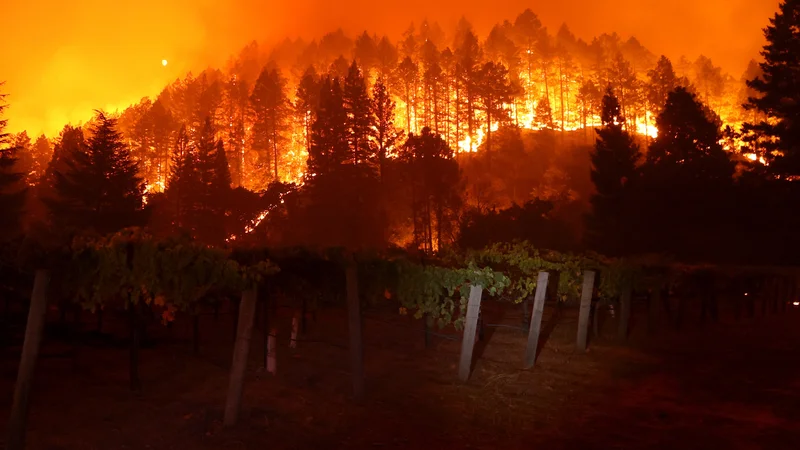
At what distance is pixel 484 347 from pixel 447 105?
240 ft

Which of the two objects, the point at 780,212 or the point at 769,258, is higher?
the point at 780,212

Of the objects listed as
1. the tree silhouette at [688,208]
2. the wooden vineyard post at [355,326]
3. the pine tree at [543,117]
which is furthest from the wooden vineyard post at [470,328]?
the pine tree at [543,117]

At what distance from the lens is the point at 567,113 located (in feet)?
311

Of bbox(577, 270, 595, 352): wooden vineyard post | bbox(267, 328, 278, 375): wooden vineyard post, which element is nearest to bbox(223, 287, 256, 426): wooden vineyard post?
bbox(267, 328, 278, 375): wooden vineyard post

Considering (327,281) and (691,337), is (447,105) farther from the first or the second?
(327,281)

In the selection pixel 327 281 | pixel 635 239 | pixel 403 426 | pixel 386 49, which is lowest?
pixel 403 426

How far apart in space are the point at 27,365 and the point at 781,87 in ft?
152

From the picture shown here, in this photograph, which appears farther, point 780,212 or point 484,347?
point 780,212

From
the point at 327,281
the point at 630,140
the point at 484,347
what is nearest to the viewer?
the point at 327,281

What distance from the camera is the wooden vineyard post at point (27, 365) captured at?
A: 6621 mm

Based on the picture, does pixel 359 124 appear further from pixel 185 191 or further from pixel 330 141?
pixel 185 191

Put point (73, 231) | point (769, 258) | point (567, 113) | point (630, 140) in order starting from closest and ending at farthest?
point (73, 231), point (769, 258), point (630, 140), point (567, 113)

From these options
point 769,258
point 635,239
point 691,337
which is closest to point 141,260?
point 691,337

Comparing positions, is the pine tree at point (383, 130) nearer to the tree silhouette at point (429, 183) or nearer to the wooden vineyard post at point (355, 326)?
the tree silhouette at point (429, 183)
